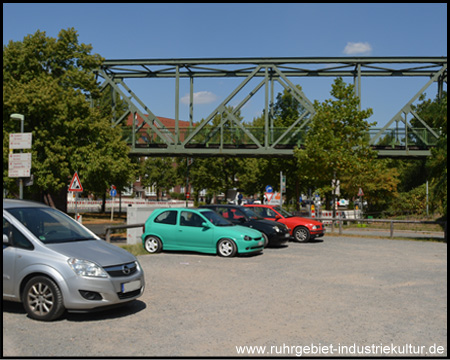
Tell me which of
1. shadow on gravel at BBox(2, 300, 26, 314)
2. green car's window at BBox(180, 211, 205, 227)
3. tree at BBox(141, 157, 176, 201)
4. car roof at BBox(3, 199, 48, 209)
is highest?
tree at BBox(141, 157, 176, 201)

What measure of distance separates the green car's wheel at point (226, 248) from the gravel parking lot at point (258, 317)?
1.89m

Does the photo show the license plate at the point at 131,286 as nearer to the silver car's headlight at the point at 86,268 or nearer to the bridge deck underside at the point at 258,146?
the silver car's headlight at the point at 86,268

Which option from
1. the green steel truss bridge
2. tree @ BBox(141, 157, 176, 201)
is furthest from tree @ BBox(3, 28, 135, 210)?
tree @ BBox(141, 157, 176, 201)

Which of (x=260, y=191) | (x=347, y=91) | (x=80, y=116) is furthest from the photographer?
(x=260, y=191)

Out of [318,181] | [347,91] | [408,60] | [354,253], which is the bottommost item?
[354,253]

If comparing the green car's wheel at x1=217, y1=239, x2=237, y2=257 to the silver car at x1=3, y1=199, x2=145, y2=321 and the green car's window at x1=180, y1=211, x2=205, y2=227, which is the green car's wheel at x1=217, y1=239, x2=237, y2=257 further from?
the silver car at x1=3, y1=199, x2=145, y2=321

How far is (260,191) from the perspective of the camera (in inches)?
2313

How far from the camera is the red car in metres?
21.6

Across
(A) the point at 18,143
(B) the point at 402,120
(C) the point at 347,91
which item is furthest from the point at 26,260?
(B) the point at 402,120

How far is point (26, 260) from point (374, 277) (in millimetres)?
7879

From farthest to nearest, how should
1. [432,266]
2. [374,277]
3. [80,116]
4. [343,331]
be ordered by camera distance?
[80,116] < [432,266] < [374,277] < [343,331]

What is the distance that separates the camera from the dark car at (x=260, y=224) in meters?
18.3

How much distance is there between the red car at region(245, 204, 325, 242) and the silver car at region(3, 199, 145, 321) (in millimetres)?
14367

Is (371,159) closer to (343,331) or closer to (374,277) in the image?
(374,277)
